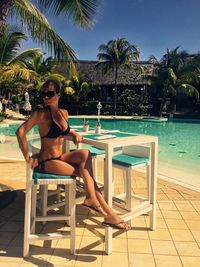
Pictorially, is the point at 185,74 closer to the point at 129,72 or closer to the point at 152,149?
the point at 129,72

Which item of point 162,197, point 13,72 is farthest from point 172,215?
point 13,72

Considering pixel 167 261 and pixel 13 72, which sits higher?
pixel 13 72

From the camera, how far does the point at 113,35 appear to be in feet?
75.3

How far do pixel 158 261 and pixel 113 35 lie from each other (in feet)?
74.0

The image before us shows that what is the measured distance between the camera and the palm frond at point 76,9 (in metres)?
4.31

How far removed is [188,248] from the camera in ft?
8.84

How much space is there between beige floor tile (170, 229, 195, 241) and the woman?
0.71 metres

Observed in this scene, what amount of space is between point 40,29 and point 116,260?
3.67 meters

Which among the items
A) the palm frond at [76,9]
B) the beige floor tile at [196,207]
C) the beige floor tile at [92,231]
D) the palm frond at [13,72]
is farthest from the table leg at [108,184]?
the palm frond at [13,72]

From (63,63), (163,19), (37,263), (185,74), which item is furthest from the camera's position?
(185,74)

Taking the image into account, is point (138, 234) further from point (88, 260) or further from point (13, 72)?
point (13, 72)

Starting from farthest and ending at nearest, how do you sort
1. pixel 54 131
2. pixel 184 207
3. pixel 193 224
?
pixel 184 207 → pixel 193 224 → pixel 54 131

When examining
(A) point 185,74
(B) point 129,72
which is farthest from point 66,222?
(B) point 129,72

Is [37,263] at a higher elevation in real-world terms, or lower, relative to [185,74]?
lower
